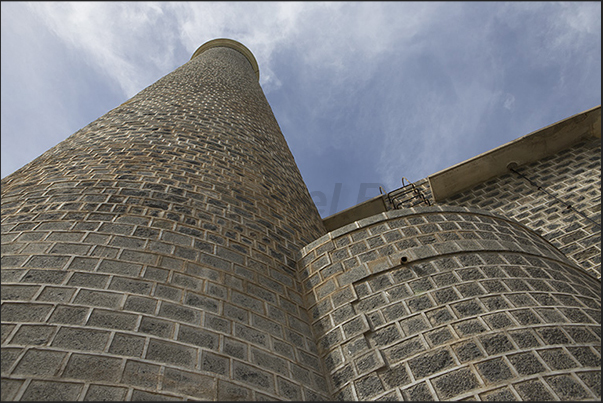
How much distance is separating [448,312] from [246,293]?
5.14ft

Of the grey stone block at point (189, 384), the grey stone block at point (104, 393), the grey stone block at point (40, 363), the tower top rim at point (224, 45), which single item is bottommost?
the grey stone block at point (104, 393)

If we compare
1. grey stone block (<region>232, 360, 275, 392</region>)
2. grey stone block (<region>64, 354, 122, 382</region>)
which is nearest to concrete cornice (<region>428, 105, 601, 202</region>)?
grey stone block (<region>232, 360, 275, 392</region>)

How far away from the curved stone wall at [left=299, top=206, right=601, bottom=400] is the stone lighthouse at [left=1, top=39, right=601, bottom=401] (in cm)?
1

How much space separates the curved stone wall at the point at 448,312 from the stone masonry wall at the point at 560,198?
199 cm

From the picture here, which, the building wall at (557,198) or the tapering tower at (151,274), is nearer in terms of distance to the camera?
the tapering tower at (151,274)

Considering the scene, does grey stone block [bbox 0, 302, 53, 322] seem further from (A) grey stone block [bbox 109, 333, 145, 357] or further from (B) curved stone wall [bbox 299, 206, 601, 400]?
(B) curved stone wall [bbox 299, 206, 601, 400]

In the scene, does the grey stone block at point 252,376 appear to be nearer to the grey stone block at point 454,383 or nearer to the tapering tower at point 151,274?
the tapering tower at point 151,274

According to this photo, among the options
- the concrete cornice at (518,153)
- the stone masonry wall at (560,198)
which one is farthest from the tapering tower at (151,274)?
the stone masonry wall at (560,198)

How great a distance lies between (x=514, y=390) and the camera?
252 cm

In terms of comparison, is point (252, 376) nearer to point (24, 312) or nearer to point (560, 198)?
point (24, 312)

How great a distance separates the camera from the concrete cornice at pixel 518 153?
25.8ft

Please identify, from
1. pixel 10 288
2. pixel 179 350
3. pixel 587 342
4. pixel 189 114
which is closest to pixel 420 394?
pixel 587 342

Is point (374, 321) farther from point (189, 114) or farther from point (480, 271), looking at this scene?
point (189, 114)

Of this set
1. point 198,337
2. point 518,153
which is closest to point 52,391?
point 198,337
